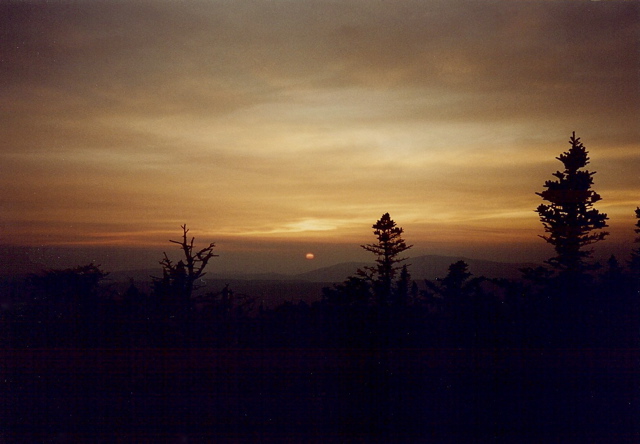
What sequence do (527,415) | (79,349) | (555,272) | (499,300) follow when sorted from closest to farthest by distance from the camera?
(527,415)
(79,349)
(499,300)
(555,272)

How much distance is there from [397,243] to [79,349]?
15.1 m

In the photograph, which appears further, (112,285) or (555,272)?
(555,272)

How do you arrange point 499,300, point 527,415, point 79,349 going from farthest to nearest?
point 499,300 < point 79,349 < point 527,415

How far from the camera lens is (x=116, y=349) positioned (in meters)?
10.6

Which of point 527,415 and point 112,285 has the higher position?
point 112,285

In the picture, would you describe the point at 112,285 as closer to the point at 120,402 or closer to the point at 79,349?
the point at 79,349

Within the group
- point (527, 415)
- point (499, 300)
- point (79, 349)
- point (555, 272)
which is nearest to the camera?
point (527, 415)

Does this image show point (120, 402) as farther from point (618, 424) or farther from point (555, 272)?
point (555, 272)

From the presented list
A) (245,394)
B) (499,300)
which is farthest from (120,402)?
(499,300)

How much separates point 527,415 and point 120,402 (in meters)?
8.35

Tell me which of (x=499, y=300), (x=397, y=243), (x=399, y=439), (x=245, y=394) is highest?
(x=397, y=243)

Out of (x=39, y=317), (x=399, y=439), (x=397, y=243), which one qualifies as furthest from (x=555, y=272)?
(x=39, y=317)

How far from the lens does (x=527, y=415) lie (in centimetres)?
959

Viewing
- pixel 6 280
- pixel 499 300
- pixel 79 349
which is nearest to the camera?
pixel 79 349
